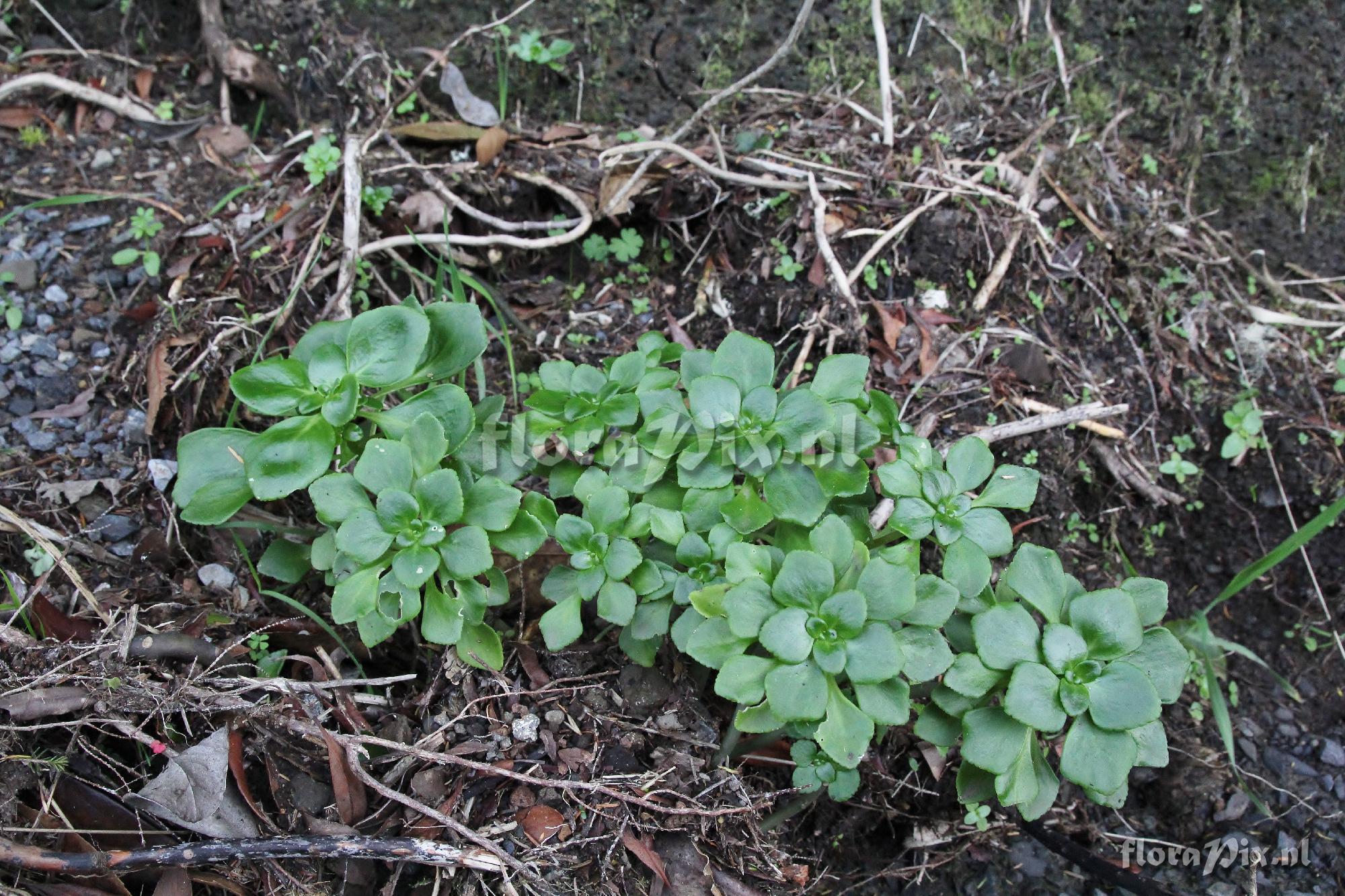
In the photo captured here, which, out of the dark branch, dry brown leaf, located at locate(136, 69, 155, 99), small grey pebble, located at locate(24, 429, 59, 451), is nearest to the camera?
the dark branch

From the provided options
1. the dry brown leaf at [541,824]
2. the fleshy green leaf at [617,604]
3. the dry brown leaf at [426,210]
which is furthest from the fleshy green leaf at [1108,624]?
the dry brown leaf at [426,210]

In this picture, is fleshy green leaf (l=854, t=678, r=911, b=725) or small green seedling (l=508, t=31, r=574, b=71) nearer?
→ fleshy green leaf (l=854, t=678, r=911, b=725)

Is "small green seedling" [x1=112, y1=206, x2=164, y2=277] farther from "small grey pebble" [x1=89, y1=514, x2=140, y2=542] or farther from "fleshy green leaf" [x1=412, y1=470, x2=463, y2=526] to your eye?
"fleshy green leaf" [x1=412, y1=470, x2=463, y2=526]

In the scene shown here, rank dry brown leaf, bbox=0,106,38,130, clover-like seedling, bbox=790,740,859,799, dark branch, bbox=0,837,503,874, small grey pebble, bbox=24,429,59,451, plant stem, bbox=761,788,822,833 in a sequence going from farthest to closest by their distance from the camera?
dry brown leaf, bbox=0,106,38,130 → small grey pebble, bbox=24,429,59,451 → plant stem, bbox=761,788,822,833 → clover-like seedling, bbox=790,740,859,799 → dark branch, bbox=0,837,503,874

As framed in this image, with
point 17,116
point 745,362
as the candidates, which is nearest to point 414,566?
point 745,362

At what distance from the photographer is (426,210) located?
8.43 ft

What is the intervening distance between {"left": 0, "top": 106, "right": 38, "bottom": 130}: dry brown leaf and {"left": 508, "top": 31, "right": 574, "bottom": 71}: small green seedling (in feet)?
4.65

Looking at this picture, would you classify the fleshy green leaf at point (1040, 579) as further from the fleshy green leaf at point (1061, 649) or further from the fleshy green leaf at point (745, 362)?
the fleshy green leaf at point (745, 362)

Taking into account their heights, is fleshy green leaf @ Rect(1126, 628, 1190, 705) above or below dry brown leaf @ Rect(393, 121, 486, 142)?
below

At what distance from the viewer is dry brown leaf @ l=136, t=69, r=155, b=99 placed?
9.24 feet

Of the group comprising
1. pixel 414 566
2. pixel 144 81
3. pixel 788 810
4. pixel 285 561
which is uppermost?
pixel 144 81

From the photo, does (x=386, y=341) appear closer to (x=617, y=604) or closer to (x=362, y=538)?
(x=362, y=538)

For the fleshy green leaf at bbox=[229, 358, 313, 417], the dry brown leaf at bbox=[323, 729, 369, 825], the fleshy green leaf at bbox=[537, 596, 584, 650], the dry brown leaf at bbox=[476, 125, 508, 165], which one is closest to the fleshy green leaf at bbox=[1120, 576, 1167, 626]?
the fleshy green leaf at bbox=[537, 596, 584, 650]

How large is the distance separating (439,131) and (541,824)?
194cm
